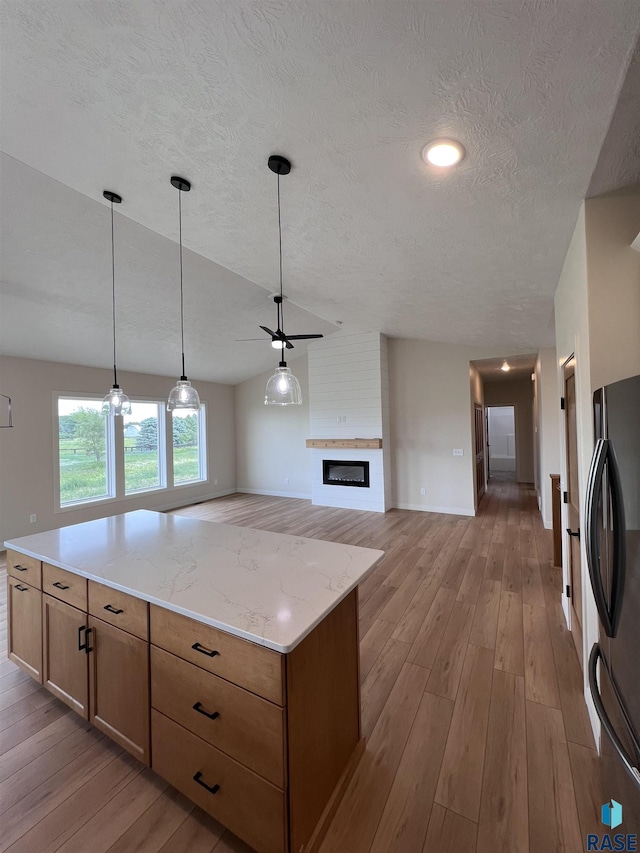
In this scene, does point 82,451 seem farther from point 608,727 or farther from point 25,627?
point 608,727

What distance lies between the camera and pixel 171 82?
4.45 feet

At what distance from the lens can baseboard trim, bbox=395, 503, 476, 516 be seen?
5.82 m

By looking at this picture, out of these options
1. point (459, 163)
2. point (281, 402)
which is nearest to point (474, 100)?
point (459, 163)

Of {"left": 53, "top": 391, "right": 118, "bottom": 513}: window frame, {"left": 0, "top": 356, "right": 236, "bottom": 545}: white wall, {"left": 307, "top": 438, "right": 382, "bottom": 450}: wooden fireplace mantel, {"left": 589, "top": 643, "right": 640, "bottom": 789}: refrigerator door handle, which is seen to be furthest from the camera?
{"left": 307, "top": 438, "right": 382, "bottom": 450}: wooden fireplace mantel

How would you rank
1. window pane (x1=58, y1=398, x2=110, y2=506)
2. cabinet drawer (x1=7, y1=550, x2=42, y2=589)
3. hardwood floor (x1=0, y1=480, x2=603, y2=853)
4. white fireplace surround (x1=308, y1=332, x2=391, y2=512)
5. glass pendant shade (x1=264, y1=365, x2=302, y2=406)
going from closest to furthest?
1. hardwood floor (x1=0, y1=480, x2=603, y2=853)
2. cabinet drawer (x1=7, y1=550, x2=42, y2=589)
3. glass pendant shade (x1=264, y1=365, x2=302, y2=406)
4. window pane (x1=58, y1=398, x2=110, y2=506)
5. white fireplace surround (x1=308, y1=332, x2=391, y2=512)

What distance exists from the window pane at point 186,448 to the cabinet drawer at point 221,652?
6241 mm

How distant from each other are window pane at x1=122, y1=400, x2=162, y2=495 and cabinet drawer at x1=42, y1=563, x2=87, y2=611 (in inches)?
189

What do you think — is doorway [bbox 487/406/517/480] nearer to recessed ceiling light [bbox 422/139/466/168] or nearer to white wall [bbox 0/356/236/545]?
white wall [bbox 0/356/236/545]

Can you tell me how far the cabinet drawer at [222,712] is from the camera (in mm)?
1090

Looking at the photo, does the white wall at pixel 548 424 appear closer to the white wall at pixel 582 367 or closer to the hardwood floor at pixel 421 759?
the hardwood floor at pixel 421 759

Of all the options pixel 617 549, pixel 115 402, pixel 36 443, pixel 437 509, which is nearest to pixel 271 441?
pixel 437 509

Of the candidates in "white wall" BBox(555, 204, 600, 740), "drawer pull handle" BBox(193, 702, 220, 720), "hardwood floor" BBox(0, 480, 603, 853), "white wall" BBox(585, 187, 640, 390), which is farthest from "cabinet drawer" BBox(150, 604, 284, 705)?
"white wall" BBox(585, 187, 640, 390)

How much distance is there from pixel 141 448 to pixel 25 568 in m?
4.93

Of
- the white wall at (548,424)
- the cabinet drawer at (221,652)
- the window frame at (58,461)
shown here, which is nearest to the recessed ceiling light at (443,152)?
the cabinet drawer at (221,652)
